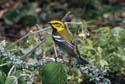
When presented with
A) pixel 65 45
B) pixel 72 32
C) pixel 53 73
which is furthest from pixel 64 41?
pixel 72 32

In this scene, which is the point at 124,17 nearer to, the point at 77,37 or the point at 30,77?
the point at 77,37

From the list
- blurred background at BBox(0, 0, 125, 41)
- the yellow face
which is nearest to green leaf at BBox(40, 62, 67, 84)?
the yellow face

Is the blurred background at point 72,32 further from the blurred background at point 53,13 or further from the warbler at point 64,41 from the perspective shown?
the warbler at point 64,41

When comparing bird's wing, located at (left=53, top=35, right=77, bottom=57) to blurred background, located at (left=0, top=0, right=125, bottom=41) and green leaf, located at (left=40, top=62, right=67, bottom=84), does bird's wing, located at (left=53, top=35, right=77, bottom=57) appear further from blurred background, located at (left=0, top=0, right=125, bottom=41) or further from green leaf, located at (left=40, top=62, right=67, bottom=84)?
blurred background, located at (left=0, top=0, right=125, bottom=41)

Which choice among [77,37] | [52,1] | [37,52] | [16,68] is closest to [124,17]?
[52,1]

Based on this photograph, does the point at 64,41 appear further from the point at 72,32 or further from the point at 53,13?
the point at 53,13
